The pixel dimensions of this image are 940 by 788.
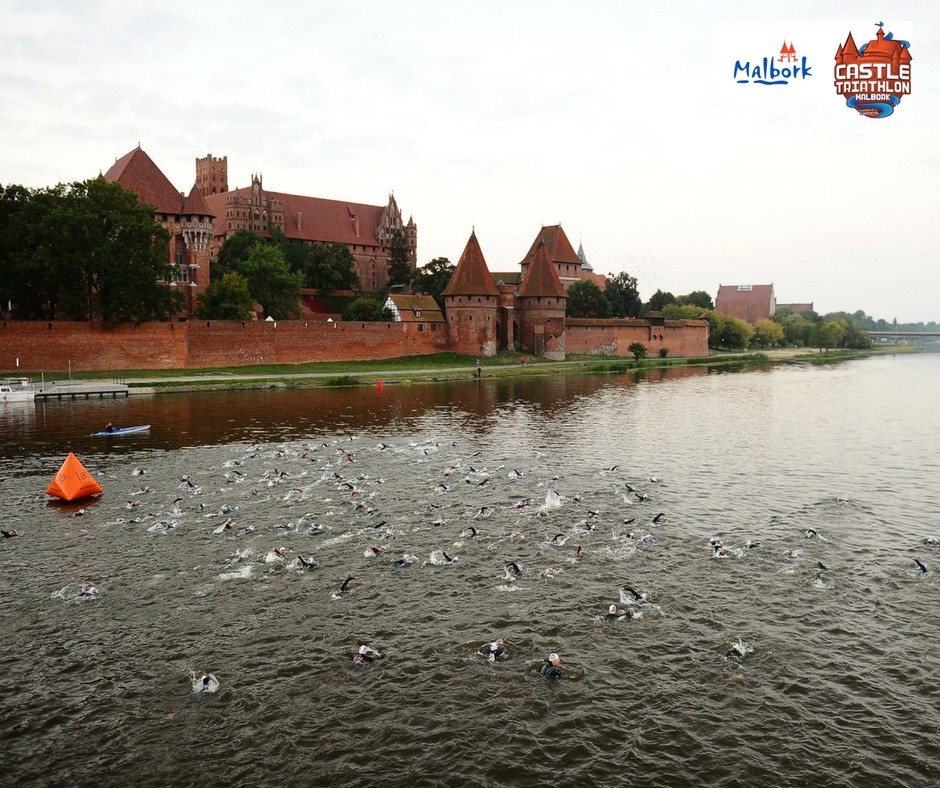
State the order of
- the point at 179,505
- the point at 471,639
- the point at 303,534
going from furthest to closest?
the point at 179,505 → the point at 303,534 → the point at 471,639

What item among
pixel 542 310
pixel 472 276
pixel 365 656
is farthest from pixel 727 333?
pixel 365 656

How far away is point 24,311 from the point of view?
5353 cm

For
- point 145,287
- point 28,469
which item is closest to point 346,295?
point 145,287

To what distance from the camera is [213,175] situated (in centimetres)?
11669

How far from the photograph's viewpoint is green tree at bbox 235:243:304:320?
67188mm

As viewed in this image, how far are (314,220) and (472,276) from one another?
40.8 metres

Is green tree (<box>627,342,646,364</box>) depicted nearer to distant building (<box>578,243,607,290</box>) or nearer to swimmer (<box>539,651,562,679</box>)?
distant building (<box>578,243,607,290</box>)

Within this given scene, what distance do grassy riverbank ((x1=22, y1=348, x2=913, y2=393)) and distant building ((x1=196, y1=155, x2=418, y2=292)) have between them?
38.8 metres

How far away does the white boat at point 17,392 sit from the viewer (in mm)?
39656

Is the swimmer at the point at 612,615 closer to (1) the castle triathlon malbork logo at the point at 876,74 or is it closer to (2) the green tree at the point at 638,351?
(1) the castle triathlon malbork logo at the point at 876,74

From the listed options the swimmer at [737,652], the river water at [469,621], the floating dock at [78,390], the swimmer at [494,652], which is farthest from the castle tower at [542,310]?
the swimmer at [494,652]

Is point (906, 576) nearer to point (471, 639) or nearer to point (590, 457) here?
point (471, 639)

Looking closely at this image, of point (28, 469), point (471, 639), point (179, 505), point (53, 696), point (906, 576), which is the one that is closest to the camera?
point (53, 696)

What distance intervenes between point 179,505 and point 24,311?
4413cm
